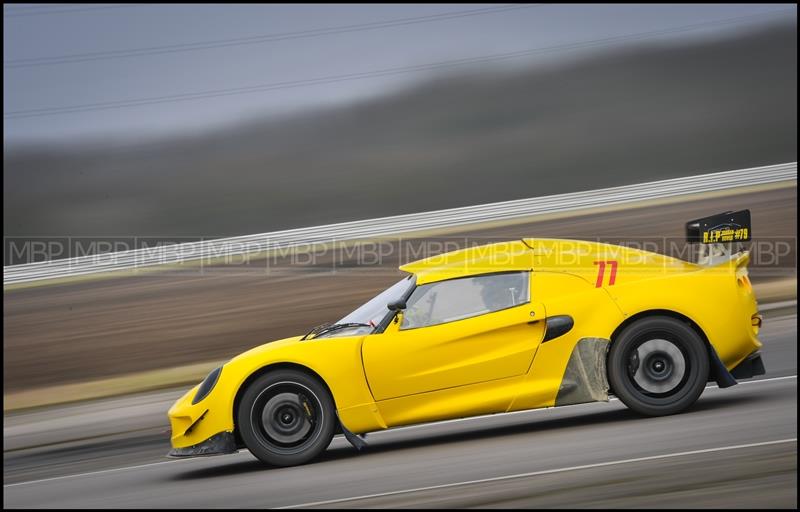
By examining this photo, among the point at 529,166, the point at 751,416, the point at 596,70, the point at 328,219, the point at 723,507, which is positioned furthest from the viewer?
the point at 596,70

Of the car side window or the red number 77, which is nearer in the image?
the car side window

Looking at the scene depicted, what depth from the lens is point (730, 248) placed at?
22.1 feet

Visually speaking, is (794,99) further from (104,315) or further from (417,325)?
(417,325)

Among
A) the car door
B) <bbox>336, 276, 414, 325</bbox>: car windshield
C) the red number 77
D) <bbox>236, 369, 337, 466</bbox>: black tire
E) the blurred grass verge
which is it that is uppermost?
the blurred grass verge

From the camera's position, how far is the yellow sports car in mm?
6223

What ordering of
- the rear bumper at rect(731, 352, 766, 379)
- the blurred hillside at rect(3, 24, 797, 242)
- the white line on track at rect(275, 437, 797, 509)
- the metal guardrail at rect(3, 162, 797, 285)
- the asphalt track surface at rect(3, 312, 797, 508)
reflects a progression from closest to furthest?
1. the asphalt track surface at rect(3, 312, 797, 508)
2. the white line on track at rect(275, 437, 797, 509)
3. the rear bumper at rect(731, 352, 766, 379)
4. the metal guardrail at rect(3, 162, 797, 285)
5. the blurred hillside at rect(3, 24, 797, 242)

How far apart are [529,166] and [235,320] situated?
1019cm

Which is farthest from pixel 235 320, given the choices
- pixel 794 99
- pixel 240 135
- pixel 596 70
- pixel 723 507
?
pixel 794 99

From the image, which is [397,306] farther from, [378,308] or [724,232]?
[724,232]

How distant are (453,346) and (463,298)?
14.5 inches

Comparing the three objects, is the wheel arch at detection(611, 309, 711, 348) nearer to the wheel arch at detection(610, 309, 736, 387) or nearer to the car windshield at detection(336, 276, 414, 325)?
the wheel arch at detection(610, 309, 736, 387)

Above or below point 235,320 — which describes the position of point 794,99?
above

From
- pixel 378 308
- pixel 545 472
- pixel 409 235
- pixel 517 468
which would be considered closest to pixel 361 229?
pixel 409 235

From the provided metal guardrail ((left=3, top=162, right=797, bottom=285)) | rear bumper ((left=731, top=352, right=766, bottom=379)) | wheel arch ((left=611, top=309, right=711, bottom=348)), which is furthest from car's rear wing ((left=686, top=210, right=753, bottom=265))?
metal guardrail ((left=3, top=162, right=797, bottom=285))
